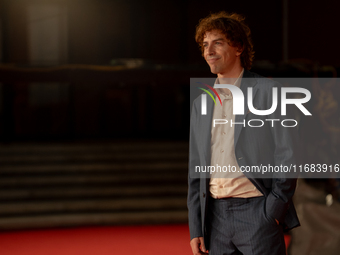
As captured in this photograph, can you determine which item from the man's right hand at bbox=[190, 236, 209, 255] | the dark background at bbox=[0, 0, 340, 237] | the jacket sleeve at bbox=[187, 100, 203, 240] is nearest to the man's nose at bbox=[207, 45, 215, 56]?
the jacket sleeve at bbox=[187, 100, 203, 240]

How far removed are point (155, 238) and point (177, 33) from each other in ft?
18.5

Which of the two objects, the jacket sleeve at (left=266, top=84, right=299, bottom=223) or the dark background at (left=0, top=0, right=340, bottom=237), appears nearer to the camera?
the jacket sleeve at (left=266, top=84, right=299, bottom=223)

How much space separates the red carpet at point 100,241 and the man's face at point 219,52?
A: 322cm

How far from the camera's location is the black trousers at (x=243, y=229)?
149 cm

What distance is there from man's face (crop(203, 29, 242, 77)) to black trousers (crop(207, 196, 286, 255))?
55 centimetres

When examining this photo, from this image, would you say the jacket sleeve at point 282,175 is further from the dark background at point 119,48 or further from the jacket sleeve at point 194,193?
the dark background at point 119,48

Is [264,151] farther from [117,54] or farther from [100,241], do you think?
[117,54]

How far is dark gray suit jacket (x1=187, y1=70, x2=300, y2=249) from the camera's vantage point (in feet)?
4.78

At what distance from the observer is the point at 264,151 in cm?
153

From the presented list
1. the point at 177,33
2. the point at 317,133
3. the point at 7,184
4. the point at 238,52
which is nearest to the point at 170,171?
the point at 7,184

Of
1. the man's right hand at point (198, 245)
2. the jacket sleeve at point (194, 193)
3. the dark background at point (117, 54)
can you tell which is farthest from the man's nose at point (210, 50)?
the dark background at point (117, 54)

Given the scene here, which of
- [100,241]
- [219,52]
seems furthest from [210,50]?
[100,241]

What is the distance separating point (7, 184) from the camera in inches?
251

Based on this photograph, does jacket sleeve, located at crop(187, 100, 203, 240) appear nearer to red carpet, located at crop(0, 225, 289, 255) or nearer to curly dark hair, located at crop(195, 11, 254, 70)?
curly dark hair, located at crop(195, 11, 254, 70)
